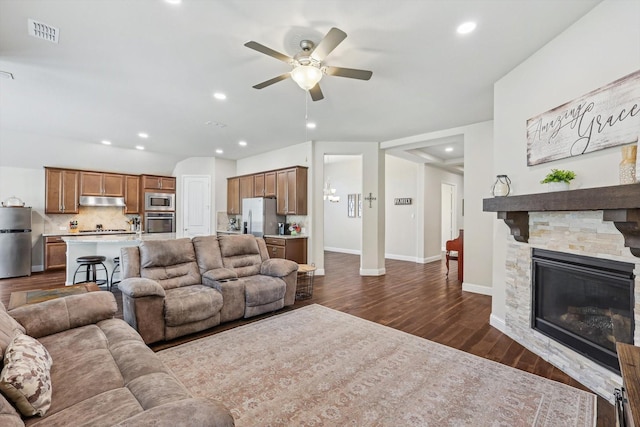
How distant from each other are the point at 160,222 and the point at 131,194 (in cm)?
101

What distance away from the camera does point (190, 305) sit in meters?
2.92

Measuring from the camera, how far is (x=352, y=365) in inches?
95.4

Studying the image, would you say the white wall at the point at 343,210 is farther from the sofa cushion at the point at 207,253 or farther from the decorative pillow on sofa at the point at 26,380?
the decorative pillow on sofa at the point at 26,380

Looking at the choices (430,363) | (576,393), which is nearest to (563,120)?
(576,393)

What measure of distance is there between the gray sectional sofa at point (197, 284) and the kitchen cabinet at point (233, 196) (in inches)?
146

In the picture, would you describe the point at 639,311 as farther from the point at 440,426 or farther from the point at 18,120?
the point at 18,120

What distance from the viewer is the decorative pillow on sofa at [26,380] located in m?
1.14

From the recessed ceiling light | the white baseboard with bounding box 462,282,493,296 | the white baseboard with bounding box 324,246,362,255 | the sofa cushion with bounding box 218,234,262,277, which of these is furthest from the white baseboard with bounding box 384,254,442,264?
the recessed ceiling light

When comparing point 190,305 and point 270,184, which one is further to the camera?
point 270,184

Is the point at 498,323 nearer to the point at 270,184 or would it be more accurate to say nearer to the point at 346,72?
the point at 346,72

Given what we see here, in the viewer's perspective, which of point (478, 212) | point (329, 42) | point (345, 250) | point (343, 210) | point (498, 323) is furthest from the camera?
point (343, 210)

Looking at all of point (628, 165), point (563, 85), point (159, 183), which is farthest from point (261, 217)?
point (628, 165)

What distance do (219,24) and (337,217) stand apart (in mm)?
7623

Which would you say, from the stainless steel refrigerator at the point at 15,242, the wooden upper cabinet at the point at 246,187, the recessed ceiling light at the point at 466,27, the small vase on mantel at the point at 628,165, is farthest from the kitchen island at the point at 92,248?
the small vase on mantel at the point at 628,165
